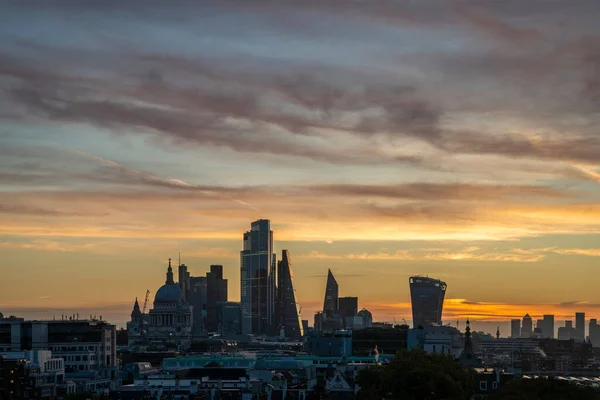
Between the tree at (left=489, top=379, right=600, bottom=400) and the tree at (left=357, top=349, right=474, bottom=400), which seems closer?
the tree at (left=489, top=379, right=600, bottom=400)

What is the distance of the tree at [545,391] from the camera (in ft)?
575

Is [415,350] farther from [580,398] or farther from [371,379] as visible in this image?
[580,398]

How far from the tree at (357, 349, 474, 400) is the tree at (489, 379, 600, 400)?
492cm

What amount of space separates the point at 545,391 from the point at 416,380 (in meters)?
14.5

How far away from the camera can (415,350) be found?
19912 cm

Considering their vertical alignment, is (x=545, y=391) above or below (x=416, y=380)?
below

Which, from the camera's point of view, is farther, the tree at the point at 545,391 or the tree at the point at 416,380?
the tree at the point at 416,380

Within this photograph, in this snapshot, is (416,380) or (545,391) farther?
(545,391)

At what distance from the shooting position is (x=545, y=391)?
18262 centimetres

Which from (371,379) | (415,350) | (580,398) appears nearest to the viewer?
(580,398)

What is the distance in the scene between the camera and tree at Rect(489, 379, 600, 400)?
175163mm

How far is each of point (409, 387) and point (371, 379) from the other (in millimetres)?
8369

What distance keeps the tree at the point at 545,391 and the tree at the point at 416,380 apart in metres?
4.92

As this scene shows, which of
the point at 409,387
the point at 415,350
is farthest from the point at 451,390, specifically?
the point at 415,350
